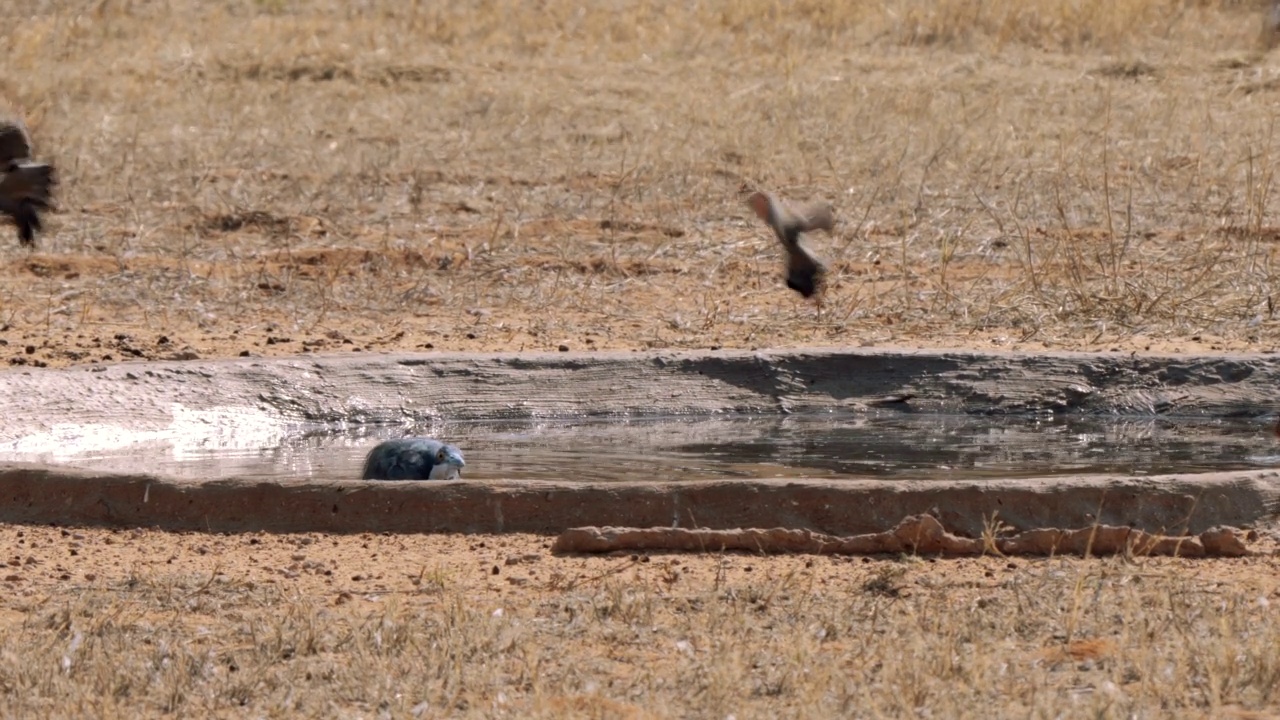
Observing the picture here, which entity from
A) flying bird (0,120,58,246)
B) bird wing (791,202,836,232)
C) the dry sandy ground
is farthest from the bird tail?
bird wing (791,202,836,232)

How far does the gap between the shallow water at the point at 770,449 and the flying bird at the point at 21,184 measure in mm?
860

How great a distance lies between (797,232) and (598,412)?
130 centimetres

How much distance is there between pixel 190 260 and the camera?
11000mm

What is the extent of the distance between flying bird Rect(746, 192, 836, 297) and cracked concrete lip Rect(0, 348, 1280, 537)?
3.46 feet

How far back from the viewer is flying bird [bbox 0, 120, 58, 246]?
21.8ft

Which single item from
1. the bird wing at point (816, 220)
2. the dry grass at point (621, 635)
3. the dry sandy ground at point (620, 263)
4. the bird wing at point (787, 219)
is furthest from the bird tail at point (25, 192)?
the bird wing at point (816, 220)

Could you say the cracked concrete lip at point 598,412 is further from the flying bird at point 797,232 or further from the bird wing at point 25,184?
the flying bird at point 797,232

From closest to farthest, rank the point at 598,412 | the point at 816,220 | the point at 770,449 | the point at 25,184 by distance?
the point at 25,184 < the point at 816,220 < the point at 770,449 < the point at 598,412

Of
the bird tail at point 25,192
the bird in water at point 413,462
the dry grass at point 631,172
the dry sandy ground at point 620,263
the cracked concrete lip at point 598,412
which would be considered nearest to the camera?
the dry sandy ground at point 620,263

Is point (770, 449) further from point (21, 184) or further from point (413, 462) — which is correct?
point (21, 184)

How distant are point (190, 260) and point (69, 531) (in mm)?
5433

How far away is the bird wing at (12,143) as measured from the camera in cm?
668

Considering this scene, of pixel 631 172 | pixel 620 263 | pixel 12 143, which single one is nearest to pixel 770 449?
pixel 12 143

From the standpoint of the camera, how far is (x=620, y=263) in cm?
1079
